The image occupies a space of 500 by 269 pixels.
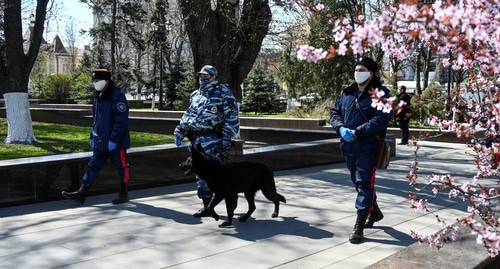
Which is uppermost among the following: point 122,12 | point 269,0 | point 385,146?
point 122,12

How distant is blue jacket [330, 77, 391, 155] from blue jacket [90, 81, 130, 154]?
2937mm

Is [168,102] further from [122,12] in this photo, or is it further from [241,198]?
[241,198]

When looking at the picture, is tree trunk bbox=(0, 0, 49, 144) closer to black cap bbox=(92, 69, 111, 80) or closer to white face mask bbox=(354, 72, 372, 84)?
black cap bbox=(92, 69, 111, 80)

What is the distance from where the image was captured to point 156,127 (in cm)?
2045

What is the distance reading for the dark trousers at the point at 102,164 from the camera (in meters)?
7.41

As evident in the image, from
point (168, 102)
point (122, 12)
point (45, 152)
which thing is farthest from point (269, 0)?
point (122, 12)

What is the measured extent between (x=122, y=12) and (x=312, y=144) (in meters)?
34.6

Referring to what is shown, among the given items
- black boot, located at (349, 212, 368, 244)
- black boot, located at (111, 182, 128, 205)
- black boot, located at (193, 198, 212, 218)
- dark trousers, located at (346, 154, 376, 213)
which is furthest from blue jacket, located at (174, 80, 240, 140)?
black boot, located at (349, 212, 368, 244)

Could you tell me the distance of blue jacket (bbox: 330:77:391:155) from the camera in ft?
17.9

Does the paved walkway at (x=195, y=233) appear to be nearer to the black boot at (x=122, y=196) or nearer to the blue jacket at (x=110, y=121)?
the black boot at (x=122, y=196)

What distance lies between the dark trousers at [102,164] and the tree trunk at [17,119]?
6139 mm

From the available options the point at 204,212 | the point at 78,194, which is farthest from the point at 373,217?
the point at 78,194

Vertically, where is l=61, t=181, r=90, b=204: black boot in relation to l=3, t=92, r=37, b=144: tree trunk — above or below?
below

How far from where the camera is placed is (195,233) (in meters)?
6.04
